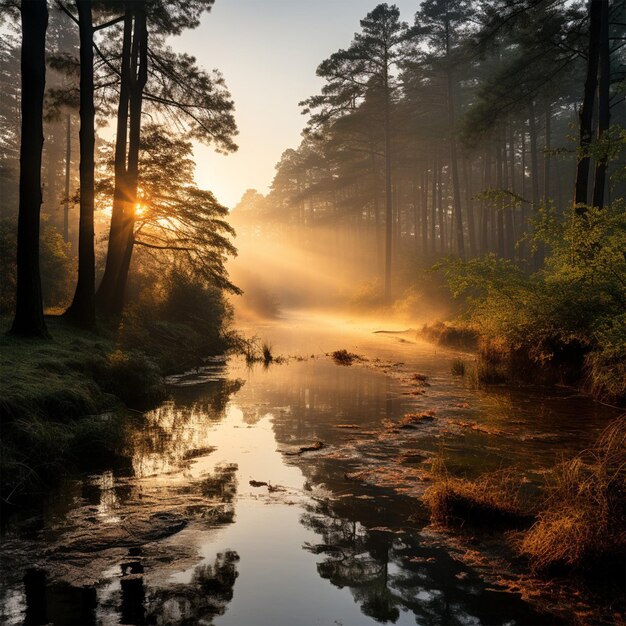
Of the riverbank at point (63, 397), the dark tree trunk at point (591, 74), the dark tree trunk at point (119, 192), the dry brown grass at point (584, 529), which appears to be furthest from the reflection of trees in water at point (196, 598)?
the dark tree trunk at point (591, 74)

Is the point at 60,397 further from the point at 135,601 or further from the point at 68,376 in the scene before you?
the point at 135,601

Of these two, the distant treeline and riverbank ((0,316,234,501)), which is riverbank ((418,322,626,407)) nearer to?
the distant treeline

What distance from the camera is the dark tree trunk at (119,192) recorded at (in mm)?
17062

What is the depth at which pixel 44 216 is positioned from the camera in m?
23.6

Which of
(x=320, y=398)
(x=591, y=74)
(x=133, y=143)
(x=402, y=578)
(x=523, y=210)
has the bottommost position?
(x=402, y=578)

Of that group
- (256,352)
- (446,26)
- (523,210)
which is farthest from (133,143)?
(523,210)

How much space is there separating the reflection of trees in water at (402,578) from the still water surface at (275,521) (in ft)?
0.04

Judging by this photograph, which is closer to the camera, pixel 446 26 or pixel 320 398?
pixel 320 398

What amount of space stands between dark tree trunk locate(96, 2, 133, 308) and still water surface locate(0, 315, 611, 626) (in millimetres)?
7460

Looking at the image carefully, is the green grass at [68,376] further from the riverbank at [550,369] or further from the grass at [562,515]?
the riverbank at [550,369]

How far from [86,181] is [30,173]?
11.0ft

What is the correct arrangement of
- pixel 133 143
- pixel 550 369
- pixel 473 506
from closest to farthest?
pixel 473 506 → pixel 550 369 → pixel 133 143

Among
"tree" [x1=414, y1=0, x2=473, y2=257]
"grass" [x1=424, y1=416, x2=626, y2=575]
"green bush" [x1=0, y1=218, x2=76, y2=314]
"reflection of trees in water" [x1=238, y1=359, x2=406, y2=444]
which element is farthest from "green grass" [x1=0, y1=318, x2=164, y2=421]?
"tree" [x1=414, y1=0, x2=473, y2=257]

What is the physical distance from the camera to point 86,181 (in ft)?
48.3
